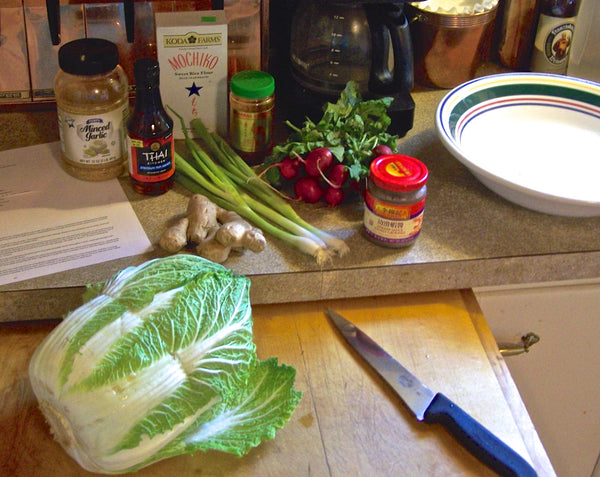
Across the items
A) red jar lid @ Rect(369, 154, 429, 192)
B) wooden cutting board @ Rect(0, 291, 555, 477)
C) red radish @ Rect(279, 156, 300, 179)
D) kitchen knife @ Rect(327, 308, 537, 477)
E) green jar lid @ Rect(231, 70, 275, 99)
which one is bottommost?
wooden cutting board @ Rect(0, 291, 555, 477)

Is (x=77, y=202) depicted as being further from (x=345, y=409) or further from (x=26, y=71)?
(x=345, y=409)

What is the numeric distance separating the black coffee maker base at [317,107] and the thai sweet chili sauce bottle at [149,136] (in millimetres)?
255

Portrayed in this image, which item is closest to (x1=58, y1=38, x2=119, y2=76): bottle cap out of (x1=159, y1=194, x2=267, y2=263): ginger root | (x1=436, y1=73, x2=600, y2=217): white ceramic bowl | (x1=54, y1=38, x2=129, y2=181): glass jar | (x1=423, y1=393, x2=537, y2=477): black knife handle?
(x1=54, y1=38, x2=129, y2=181): glass jar

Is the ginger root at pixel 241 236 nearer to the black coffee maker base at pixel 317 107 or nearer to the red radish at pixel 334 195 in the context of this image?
the red radish at pixel 334 195

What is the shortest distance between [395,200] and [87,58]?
49 cm

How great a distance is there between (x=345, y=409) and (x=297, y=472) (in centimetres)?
11

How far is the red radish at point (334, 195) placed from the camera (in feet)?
3.90

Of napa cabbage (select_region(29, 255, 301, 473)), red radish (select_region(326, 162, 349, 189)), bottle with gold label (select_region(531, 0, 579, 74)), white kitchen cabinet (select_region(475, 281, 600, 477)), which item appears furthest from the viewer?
bottle with gold label (select_region(531, 0, 579, 74))

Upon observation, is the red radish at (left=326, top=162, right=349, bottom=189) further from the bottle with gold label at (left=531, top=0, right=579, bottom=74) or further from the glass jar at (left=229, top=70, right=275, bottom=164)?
the bottle with gold label at (left=531, top=0, right=579, bottom=74)

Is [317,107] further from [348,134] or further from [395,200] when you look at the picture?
[395,200]

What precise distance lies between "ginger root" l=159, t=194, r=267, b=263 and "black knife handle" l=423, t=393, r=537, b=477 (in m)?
0.33

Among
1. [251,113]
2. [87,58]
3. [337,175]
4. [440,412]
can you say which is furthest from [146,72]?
[440,412]

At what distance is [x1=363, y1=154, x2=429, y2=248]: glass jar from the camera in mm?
1068

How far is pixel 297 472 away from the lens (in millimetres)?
901
